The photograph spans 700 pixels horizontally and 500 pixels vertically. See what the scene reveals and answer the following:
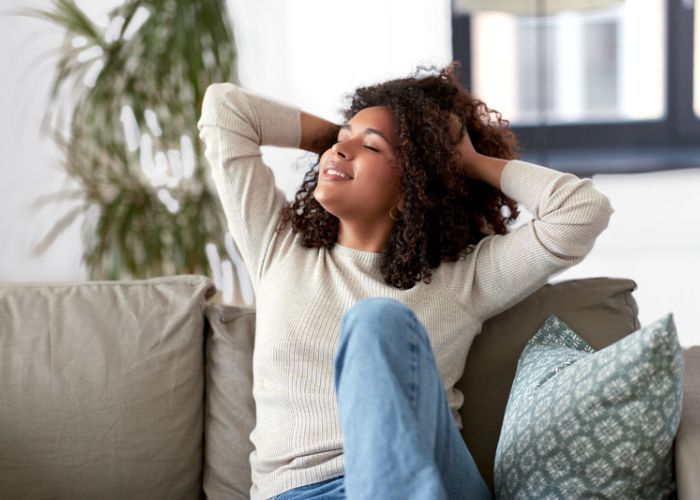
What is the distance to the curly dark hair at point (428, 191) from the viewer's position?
1.68 meters

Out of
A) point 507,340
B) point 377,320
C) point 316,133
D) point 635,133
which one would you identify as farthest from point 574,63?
point 377,320

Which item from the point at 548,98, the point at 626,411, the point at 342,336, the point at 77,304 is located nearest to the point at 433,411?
the point at 342,336

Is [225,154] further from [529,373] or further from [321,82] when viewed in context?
[321,82]

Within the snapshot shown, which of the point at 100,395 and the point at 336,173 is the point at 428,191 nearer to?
the point at 336,173

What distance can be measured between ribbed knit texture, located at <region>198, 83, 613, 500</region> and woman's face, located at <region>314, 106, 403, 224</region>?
0.09 meters

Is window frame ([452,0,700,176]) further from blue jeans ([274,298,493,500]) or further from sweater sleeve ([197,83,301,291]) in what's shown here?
blue jeans ([274,298,493,500])

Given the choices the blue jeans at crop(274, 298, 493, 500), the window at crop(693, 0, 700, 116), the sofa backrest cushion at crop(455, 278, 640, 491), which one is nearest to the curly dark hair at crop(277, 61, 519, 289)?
the sofa backrest cushion at crop(455, 278, 640, 491)

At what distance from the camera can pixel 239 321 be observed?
6.07 feet

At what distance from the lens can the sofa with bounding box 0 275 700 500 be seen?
171 cm

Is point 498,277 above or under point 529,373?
above

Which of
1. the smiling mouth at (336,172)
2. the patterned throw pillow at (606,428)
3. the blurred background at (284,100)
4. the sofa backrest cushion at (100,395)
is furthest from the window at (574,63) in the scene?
the patterned throw pillow at (606,428)

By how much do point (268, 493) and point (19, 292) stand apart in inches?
25.9

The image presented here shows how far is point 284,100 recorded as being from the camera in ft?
10.7

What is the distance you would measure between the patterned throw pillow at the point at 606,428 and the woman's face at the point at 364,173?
18.4 inches
